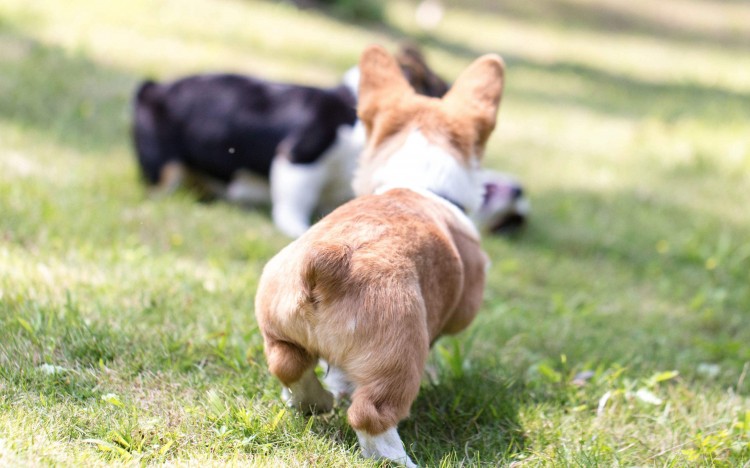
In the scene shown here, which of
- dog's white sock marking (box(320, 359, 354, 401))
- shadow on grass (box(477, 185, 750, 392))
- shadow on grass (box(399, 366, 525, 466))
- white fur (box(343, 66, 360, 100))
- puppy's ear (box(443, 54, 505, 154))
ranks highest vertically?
puppy's ear (box(443, 54, 505, 154))

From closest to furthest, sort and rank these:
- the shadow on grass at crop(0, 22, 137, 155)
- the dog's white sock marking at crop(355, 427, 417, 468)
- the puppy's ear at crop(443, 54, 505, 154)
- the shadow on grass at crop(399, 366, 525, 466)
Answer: the dog's white sock marking at crop(355, 427, 417, 468), the shadow on grass at crop(399, 366, 525, 466), the puppy's ear at crop(443, 54, 505, 154), the shadow on grass at crop(0, 22, 137, 155)

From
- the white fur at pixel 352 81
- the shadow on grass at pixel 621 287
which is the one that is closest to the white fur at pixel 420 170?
the shadow on grass at pixel 621 287

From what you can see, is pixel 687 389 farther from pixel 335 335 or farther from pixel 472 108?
pixel 335 335

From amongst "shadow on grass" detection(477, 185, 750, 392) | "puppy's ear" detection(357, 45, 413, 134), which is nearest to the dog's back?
"shadow on grass" detection(477, 185, 750, 392)

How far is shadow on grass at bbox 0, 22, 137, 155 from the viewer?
18.6ft

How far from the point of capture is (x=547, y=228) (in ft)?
17.6

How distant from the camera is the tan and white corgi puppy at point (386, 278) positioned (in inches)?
84.0

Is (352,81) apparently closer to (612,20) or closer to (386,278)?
(386,278)

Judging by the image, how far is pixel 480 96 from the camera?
3051 millimetres

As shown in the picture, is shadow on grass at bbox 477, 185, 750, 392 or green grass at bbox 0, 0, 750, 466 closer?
green grass at bbox 0, 0, 750, 466

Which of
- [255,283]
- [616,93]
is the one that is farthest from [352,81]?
[616,93]

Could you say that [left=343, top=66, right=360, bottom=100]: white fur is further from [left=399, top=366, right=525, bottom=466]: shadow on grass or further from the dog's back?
[left=399, top=366, right=525, bottom=466]: shadow on grass

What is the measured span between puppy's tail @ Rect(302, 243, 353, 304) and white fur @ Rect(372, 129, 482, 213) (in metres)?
0.71

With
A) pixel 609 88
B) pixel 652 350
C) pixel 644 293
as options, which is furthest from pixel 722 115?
pixel 652 350
